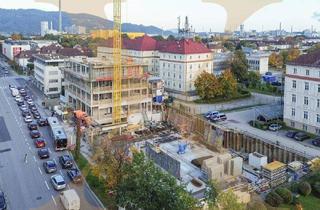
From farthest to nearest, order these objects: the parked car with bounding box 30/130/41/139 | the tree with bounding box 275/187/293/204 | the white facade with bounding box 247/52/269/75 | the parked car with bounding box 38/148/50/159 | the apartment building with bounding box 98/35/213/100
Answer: the white facade with bounding box 247/52/269/75, the apartment building with bounding box 98/35/213/100, the parked car with bounding box 30/130/41/139, the parked car with bounding box 38/148/50/159, the tree with bounding box 275/187/293/204

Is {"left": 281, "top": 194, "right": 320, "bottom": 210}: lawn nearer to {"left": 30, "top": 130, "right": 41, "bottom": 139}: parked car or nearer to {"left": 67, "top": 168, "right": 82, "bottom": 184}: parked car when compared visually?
{"left": 67, "top": 168, "right": 82, "bottom": 184}: parked car

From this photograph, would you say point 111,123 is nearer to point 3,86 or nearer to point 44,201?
point 44,201

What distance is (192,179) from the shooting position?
945 cm

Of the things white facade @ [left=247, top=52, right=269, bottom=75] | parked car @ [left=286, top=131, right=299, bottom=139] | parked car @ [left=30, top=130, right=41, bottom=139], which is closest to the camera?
parked car @ [left=286, top=131, right=299, bottom=139]

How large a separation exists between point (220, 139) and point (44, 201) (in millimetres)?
6665

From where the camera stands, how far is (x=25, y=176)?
30.8 ft

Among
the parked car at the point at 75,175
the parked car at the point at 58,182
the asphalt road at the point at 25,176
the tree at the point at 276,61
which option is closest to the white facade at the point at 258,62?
the tree at the point at 276,61

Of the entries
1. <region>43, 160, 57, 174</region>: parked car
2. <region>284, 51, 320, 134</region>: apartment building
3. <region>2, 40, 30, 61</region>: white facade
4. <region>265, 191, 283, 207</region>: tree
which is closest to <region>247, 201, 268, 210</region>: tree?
<region>265, 191, 283, 207</region>: tree

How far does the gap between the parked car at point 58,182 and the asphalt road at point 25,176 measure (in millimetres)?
102

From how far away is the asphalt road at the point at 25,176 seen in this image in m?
8.07

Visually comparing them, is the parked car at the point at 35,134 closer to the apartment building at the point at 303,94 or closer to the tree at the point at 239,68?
the apartment building at the point at 303,94

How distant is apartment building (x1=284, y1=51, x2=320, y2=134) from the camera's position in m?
12.4

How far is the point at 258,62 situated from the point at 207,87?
874 centimetres

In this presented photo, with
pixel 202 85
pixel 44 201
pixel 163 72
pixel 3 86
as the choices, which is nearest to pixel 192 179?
pixel 44 201
